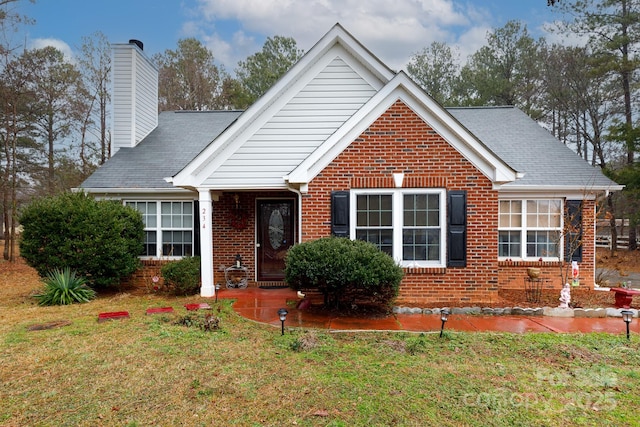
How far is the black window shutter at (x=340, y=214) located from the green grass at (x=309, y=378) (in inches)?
93.9

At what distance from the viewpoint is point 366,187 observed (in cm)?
762

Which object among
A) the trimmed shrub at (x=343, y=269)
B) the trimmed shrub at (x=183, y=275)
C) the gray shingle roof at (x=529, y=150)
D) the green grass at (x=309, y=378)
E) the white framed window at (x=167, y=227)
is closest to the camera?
the green grass at (x=309, y=378)

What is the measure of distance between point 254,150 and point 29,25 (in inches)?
544

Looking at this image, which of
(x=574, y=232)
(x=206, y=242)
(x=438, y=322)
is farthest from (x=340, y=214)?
(x=574, y=232)

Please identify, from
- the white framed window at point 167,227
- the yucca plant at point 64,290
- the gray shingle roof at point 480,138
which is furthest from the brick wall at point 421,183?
the yucca plant at point 64,290

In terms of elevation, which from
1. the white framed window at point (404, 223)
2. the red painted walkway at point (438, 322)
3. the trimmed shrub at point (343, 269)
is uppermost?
the white framed window at point (404, 223)

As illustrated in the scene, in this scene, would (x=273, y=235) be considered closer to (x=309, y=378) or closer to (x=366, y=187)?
(x=366, y=187)

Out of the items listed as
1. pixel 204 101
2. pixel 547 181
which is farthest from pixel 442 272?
pixel 204 101

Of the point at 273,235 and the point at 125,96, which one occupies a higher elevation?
the point at 125,96

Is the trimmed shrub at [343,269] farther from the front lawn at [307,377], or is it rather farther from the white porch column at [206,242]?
the white porch column at [206,242]

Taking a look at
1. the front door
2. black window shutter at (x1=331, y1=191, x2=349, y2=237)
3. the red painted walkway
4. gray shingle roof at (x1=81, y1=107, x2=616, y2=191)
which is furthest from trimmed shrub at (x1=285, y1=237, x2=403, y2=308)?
gray shingle roof at (x1=81, y1=107, x2=616, y2=191)

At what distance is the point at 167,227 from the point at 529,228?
30.9 ft

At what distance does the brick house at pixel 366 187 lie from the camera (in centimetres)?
751

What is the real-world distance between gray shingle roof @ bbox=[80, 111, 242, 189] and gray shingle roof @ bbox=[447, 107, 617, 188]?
8490 millimetres
